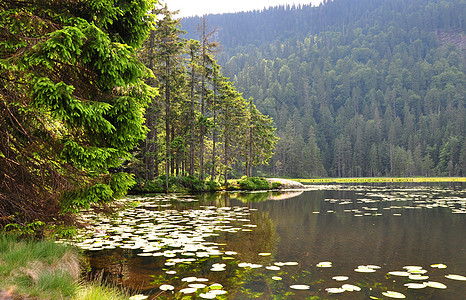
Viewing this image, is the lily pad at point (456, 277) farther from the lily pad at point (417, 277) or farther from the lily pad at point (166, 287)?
the lily pad at point (166, 287)

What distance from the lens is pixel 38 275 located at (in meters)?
4.29

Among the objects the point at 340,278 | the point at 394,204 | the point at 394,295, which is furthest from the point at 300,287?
the point at 394,204

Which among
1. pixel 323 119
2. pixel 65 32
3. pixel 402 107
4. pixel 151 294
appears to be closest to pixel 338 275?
pixel 151 294

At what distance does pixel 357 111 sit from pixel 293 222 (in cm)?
16906

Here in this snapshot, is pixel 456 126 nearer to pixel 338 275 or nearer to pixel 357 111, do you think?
pixel 357 111

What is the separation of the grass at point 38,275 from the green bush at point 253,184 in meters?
28.8

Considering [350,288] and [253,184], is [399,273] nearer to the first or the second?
[350,288]

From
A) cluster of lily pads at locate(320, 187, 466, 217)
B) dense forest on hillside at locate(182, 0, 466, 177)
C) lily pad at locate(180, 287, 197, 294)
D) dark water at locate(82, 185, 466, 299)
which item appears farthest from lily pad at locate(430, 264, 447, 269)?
dense forest on hillside at locate(182, 0, 466, 177)

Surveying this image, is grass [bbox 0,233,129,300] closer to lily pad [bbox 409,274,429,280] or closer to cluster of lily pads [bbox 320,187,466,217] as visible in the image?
lily pad [bbox 409,274,429,280]

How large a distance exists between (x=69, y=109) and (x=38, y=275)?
7.91ft

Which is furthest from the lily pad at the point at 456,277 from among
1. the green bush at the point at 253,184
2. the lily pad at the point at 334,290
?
the green bush at the point at 253,184

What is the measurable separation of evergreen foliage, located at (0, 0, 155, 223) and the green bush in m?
28.1

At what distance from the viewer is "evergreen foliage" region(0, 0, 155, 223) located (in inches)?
208

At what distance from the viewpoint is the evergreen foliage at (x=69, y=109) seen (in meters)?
5.28
